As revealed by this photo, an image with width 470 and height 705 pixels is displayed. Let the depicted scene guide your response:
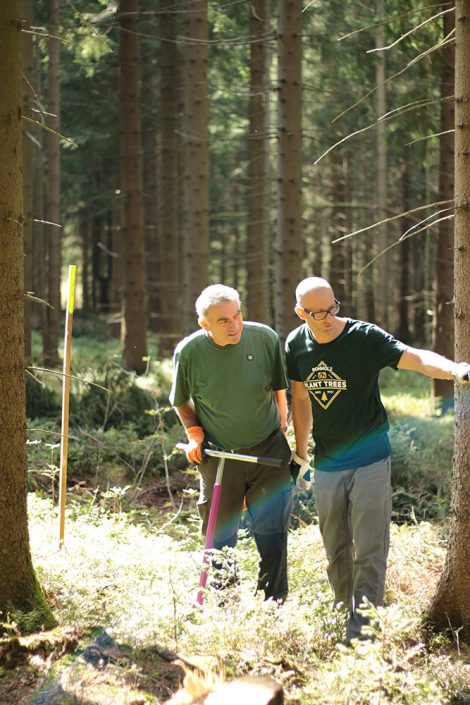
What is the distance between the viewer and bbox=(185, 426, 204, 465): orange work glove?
5816mm

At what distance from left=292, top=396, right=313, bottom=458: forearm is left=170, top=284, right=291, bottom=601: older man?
0.41ft

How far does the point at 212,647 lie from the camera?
4.81 metres

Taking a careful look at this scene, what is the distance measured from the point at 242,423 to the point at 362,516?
40.2 inches

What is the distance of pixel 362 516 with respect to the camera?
539 centimetres

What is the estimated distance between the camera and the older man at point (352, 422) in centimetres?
534

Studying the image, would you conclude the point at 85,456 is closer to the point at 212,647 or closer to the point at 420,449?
the point at 420,449

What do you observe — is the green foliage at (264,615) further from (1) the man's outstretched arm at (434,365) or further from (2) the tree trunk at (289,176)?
(2) the tree trunk at (289,176)

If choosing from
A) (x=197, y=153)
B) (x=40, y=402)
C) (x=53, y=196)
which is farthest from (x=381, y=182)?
(x=40, y=402)

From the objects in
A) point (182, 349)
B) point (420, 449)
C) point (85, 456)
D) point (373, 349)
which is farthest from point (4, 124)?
point (420, 449)

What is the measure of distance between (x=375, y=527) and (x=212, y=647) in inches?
50.1

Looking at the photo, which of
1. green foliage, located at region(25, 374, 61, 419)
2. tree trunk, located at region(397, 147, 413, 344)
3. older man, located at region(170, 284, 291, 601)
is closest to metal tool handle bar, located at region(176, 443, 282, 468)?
older man, located at region(170, 284, 291, 601)

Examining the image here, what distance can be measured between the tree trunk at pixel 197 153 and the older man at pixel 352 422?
29.9 feet

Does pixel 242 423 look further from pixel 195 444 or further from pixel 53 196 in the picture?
pixel 53 196

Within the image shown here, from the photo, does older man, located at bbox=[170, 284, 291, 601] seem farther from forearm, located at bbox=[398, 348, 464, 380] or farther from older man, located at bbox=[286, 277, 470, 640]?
forearm, located at bbox=[398, 348, 464, 380]
